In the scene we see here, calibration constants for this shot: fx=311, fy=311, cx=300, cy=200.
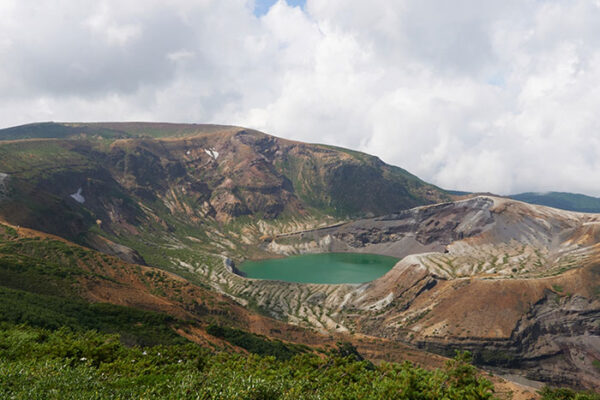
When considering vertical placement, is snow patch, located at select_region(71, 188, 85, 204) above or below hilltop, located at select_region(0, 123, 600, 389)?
above

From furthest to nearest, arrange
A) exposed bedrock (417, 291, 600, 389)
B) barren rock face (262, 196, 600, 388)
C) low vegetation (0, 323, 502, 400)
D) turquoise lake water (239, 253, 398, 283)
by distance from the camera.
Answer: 1. turquoise lake water (239, 253, 398, 283)
2. barren rock face (262, 196, 600, 388)
3. exposed bedrock (417, 291, 600, 389)
4. low vegetation (0, 323, 502, 400)

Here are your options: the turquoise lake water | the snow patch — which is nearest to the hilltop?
the snow patch

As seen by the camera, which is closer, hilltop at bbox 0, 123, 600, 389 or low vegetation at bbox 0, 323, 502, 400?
low vegetation at bbox 0, 323, 502, 400

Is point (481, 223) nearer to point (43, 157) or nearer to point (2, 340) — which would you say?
point (2, 340)

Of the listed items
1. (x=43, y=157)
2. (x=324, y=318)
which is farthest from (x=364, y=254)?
(x=43, y=157)

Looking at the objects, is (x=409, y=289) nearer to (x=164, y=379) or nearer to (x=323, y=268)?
(x=323, y=268)

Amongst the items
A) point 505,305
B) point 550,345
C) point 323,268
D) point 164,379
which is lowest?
point 323,268

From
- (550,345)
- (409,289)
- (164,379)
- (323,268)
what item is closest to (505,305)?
(550,345)

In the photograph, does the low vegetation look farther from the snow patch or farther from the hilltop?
the snow patch
